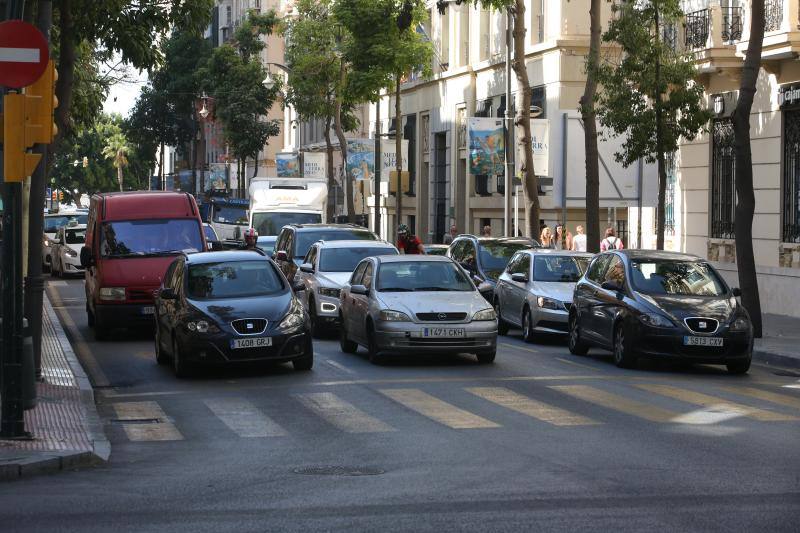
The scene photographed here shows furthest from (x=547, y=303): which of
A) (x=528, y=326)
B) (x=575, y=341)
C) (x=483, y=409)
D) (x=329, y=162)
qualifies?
(x=329, y=162)

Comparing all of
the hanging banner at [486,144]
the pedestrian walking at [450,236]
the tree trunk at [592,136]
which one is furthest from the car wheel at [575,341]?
the pedestrian walking at [450,236]

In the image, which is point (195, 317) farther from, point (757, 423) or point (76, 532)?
point (76, 532)

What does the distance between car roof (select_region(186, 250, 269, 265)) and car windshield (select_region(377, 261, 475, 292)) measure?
1773 mm

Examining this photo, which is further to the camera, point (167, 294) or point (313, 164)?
point (313, 164)

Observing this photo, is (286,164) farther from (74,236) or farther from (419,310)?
(419,310)

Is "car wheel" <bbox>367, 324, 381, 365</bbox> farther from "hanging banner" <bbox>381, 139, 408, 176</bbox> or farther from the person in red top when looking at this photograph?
"hanging banner" <bbox>381, 139, 408, 176</bbox>

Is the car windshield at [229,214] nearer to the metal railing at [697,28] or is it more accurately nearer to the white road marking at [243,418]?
the metal railing at [697,28]

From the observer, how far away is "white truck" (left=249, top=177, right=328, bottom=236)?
42625mm

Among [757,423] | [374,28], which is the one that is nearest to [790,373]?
[757,423]

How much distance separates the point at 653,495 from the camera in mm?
9711

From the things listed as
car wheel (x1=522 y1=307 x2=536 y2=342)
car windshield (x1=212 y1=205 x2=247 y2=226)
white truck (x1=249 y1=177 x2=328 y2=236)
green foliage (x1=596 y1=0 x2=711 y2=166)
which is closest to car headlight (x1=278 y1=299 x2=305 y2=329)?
car wheel (x1=522 y1=307 x2=536 y2=342)

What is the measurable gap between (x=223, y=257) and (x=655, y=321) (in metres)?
5.83

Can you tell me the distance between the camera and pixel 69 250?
156ft

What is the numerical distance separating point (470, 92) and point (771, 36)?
25753 millimetres
